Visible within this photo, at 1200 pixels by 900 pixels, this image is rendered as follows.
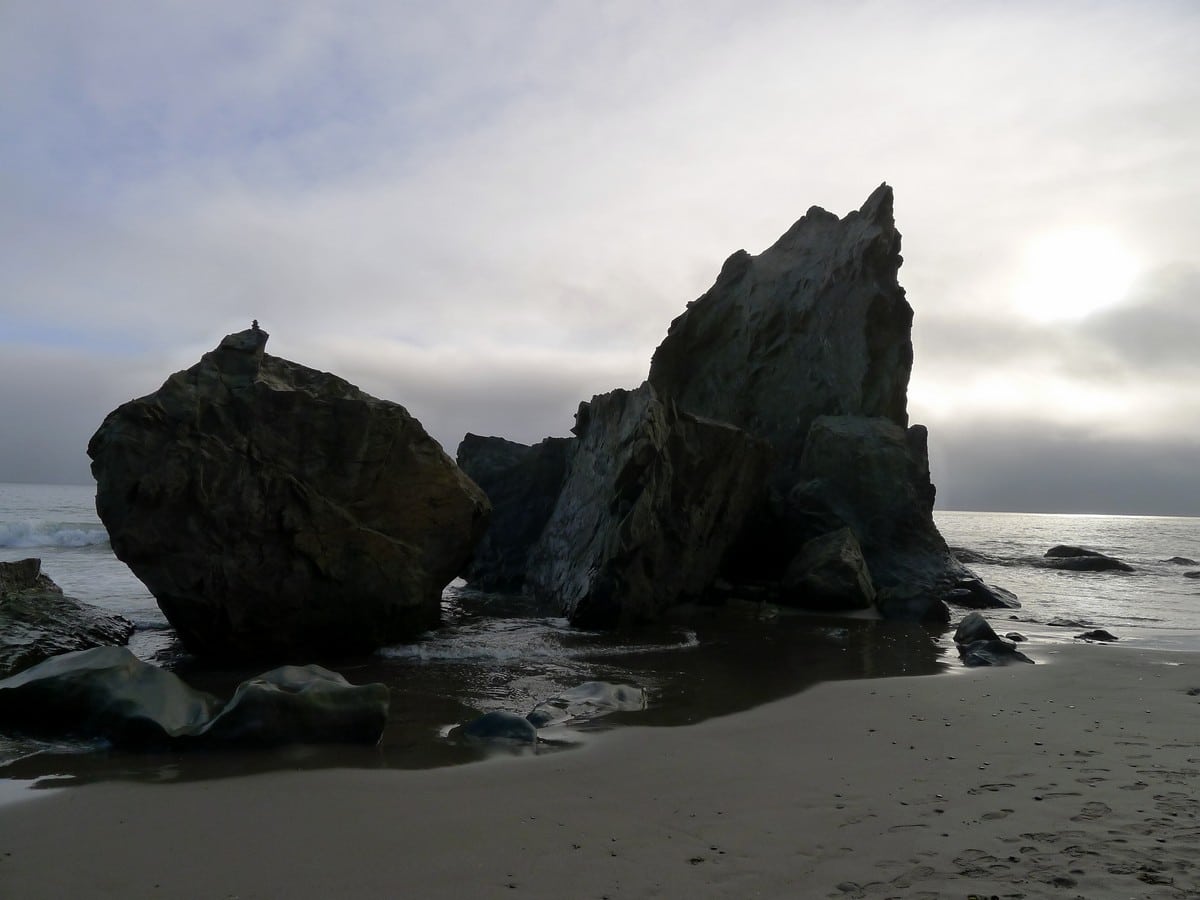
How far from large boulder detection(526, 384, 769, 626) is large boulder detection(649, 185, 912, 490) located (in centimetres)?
477

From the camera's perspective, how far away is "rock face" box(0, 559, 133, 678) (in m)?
7.95

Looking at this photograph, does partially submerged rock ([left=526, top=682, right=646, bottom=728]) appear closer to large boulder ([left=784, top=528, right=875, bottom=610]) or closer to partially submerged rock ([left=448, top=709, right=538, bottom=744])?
partially submerged rock ([left=448, top=709, right=538, bottom=744])

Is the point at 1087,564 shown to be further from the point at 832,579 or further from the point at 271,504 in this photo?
the point at 271,504

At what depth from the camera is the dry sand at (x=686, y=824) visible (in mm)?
3355

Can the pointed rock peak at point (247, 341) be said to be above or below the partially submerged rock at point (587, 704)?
above

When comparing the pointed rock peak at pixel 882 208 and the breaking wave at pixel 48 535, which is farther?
the breaking wave at pixel 48 535

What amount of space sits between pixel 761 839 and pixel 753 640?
7.24 metres

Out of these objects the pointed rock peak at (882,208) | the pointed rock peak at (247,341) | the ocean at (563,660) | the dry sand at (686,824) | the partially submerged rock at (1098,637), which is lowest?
the ocean at (563,660)

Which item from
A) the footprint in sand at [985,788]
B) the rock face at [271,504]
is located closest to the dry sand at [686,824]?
the footprint in sand at [985,788]

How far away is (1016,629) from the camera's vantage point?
12477mm

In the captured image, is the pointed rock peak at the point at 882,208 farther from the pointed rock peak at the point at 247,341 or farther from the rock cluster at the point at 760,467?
the pointed rock peak at the point at 247,341

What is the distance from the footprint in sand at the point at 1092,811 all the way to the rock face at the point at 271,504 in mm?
7366

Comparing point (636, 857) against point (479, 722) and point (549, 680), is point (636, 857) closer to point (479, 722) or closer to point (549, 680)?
point (479, 722)

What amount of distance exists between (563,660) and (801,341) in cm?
1350
